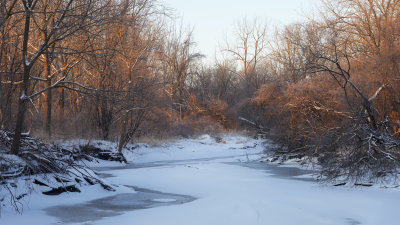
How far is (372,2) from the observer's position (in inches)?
783

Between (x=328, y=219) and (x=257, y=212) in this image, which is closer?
(x=328, y=219)

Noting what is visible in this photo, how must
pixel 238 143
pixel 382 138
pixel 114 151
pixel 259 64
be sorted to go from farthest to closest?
pixel 259 64 < pixel 238 143 < pixel 114 151 < pixel 382 138

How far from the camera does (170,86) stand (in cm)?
3344

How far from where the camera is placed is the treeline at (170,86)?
769 centimetres

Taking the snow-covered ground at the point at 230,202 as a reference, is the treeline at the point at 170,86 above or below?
above

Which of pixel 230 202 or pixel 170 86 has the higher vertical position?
pixel 170 86

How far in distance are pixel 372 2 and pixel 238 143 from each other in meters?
11.4

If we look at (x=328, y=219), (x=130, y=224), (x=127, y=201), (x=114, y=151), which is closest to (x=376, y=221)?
(x=328, y=219)

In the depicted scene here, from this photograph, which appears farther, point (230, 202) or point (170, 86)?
point (170, 86)

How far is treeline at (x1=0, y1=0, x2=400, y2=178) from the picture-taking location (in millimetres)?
7691

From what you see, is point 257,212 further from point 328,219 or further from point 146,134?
point 146,134

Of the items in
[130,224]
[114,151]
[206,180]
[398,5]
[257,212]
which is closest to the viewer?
[130,224]

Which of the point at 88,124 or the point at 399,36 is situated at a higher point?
the point at 399,36

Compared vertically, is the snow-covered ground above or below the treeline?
below
